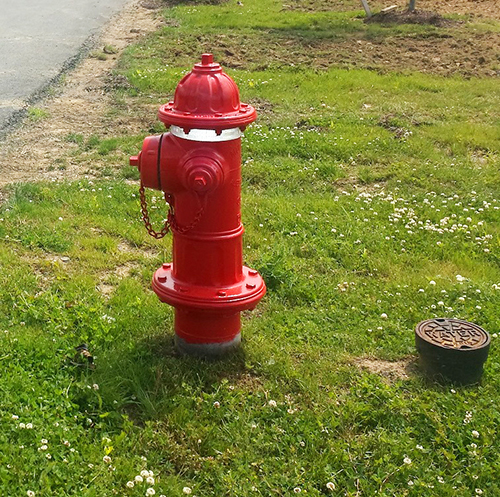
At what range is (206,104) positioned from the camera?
3.95 meters

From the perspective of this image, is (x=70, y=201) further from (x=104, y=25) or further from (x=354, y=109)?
(x=104, y=25)

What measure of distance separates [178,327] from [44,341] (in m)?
0.73

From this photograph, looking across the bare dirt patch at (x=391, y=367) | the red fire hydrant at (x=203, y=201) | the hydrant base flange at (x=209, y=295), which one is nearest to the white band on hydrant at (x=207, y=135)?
the red fire hydrant at (x=203, y=201)

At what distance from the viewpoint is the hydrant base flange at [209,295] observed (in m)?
4.11

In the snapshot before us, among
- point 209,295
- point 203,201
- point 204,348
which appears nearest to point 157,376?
point 204,348

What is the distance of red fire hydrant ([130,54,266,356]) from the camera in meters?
3.96

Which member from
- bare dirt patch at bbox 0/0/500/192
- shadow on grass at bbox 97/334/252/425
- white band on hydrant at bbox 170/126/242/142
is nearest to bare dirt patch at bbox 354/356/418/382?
shadow on grass at bbox 97/334/252/425

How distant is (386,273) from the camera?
5.61m

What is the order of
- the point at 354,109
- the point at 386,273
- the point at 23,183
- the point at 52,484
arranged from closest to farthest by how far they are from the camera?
1. the point at 52,484
2. the point at 386,273
3. the point at 23,183
4. the point at 354,109

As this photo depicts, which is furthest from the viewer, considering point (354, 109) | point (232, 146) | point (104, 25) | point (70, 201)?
point (104, 25)

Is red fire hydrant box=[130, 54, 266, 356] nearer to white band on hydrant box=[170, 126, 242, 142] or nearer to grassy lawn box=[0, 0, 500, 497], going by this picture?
white band on hydrant box=[170, 126, 242, 142]

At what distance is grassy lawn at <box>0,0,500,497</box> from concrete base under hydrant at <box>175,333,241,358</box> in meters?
0.07

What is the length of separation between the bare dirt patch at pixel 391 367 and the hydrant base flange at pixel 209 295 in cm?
75

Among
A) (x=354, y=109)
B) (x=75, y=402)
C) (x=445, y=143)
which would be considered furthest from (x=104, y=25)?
(x=75, y=402)
